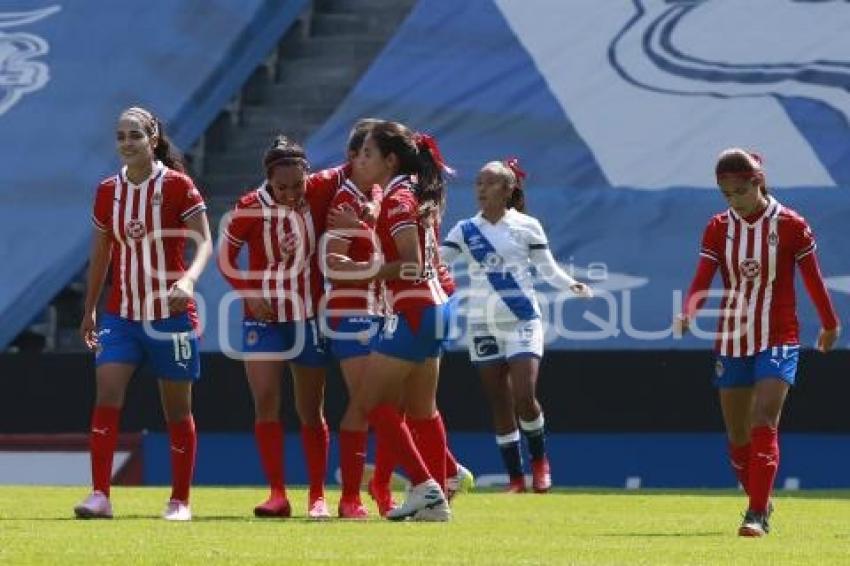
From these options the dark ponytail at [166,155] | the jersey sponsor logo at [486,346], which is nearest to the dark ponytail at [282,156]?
the dark ponytail at [166,155]

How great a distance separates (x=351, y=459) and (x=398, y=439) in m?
0.63

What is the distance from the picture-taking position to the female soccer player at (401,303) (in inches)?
432

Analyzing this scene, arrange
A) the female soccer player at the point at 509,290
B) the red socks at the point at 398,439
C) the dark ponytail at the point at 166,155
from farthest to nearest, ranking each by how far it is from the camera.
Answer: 1. the female soccer player at the point at 509,290
2. the dark ponytail at the point at 166,155
3. the red socks at the point at 398,439

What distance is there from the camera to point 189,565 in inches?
333

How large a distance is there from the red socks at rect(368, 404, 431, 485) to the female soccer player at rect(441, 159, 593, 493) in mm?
4776

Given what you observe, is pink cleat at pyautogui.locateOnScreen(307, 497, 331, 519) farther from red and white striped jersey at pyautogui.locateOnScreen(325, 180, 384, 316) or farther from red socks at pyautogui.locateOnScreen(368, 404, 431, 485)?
red and white striped jersey at pyautogui.locateOnScreen(325, 180, 384, 316)

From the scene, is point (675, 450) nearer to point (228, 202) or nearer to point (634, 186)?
point (634, 186)

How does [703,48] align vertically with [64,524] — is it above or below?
above

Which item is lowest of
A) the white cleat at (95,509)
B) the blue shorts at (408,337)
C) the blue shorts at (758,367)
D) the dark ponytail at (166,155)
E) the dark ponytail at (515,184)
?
the white cleat at (95,509)

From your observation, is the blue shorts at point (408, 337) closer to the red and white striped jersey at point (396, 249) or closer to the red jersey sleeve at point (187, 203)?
the red and white striped jersey at point (396, 249)

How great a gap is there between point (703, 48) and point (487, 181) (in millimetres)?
6027

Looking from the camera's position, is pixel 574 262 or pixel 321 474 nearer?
pixel 321 474

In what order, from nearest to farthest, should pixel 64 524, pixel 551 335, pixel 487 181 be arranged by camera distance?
pixel 64 524
pixel 487 181
pixel 551 335

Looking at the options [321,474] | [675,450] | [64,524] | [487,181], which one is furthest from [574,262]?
[64,524]
